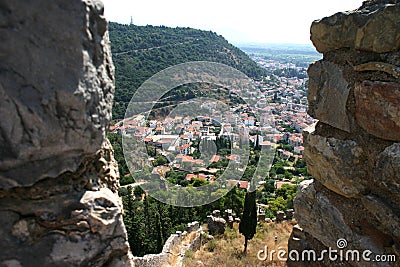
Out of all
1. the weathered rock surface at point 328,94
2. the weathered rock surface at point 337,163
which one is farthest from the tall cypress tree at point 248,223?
the weathered rock surface at point 328,94

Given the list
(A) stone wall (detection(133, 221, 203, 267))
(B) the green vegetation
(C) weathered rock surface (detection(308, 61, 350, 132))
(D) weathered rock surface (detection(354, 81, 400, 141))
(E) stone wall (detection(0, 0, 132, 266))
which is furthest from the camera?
(B) the green vegetation

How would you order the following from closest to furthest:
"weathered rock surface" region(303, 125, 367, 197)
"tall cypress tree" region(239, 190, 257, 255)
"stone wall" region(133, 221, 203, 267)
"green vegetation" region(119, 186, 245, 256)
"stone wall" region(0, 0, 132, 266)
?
"stone wall" region(0, 0, 132, 266)
"weathered rock surface" region(303, 125, 367, 197)
"stone wall" region(133, 221, 203, 267)
"tall cypress tree" region(239, 190, 257, 255)
"green vegetation" region(119, 186, 245, 256)

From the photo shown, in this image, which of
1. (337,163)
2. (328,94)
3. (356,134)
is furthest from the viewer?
(328,94)

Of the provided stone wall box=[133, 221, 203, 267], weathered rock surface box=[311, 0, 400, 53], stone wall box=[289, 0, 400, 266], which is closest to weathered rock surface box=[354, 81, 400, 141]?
stone wall box=[289, 0, 400, 266]

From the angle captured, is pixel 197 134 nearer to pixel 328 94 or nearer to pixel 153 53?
pixel 328 94

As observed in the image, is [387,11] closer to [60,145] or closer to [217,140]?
[60,145]

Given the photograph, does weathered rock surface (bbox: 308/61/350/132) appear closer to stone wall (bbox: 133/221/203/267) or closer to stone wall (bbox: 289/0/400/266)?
stone wall (bbox: 289/0/400/266)

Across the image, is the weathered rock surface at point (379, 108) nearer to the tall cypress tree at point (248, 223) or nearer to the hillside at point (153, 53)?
the tall cypress tree at point (248, 223)

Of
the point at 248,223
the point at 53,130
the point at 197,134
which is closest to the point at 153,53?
the point at 197,134
